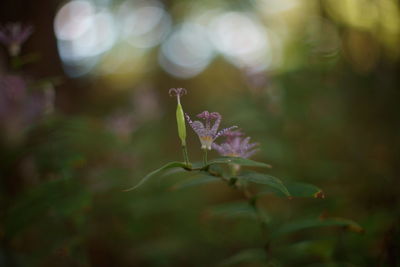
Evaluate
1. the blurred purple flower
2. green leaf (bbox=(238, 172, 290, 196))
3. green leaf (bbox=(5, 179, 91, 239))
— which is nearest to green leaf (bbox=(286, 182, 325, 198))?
green leaf (bbox=(238, 172, 290, 196))

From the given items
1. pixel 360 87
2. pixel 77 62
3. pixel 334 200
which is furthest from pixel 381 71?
pixel 77 62

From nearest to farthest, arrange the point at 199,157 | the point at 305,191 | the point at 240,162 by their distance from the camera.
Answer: the point at 240,162 < the point at 305,191 < the point at 199,157

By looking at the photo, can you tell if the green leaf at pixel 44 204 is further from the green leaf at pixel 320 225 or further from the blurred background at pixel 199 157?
the green leaf at pixel 320 225

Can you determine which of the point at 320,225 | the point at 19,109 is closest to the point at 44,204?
the point at 19,109

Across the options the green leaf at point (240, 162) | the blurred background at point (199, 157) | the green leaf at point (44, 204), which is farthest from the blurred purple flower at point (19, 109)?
the green leaf at point (240, 162)

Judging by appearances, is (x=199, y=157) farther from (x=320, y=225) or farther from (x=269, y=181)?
(x=269, y=181)

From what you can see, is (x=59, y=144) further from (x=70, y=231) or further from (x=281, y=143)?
(x=281, y=143)
